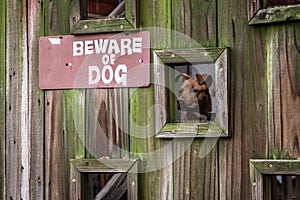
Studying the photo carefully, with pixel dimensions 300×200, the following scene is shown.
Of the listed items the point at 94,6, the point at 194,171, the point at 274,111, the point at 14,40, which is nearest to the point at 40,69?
the point at 14,40

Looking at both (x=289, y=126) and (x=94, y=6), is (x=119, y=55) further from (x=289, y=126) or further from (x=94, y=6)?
(x=94, y=6)

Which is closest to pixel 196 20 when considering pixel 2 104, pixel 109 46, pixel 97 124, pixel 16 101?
pixel 109 46

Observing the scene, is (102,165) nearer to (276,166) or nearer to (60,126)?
(60,126)

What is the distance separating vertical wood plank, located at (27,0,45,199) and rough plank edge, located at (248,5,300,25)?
4.46ft

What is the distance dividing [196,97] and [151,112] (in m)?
0.27

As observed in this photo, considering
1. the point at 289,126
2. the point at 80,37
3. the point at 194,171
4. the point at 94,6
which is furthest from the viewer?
→ the point at 94,6

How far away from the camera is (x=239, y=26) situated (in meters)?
3.73

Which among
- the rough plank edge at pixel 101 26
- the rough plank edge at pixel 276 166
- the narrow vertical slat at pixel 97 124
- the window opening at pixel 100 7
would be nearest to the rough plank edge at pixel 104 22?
the rough plank edge at pixel 101 26

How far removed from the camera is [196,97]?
12.8 feet

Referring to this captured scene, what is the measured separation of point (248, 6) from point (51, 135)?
1.41 metres

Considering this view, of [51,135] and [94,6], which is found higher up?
[94,6]

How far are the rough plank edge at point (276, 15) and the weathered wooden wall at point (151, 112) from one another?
0.05 metres

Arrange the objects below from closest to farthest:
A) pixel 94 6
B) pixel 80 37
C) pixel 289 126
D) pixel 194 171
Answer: pixel 289 126 < pixel 194 171 < pixel 80 37 < pixel 94 6

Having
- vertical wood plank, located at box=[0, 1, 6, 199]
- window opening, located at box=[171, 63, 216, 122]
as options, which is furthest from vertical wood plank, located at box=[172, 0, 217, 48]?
vertical wood plank, located at box=[0, 1, 6, 199]
